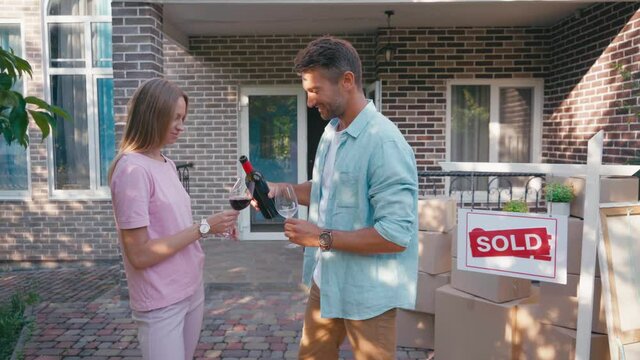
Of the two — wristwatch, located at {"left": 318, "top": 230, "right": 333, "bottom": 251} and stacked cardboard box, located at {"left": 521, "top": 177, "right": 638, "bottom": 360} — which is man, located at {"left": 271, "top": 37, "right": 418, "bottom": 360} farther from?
stacked cardboard box, located at {"left": 521, "top": 177, "right": 638, "bottom": 360}

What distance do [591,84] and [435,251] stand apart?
326 cm

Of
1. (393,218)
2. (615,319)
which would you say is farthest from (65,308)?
(615,319)

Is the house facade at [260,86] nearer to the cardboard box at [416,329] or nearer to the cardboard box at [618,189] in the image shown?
the cardboard box at [618,189]

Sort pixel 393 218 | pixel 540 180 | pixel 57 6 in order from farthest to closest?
pixel 57 6 < pixel 540 180 < pixel 393 218

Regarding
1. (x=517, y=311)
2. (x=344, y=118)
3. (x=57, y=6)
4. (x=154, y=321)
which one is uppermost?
(x=57, y=6)

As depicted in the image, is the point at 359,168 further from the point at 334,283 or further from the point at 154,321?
the point at 154,321

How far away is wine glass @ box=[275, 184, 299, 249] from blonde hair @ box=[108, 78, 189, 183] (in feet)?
1.83

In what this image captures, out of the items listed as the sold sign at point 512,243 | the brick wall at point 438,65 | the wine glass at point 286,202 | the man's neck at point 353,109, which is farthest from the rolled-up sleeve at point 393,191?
the brick wall at point 438,65

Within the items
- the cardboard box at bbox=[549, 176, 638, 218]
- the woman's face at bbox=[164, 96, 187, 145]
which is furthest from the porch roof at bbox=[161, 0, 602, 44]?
the woman's face at bbox=[164, 96, 187, 145]

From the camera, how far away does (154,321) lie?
1917mm

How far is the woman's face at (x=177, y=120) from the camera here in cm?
195

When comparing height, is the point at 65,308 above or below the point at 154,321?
below

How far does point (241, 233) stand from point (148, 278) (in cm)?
526

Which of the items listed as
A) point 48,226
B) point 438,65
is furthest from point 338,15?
point 48,226
